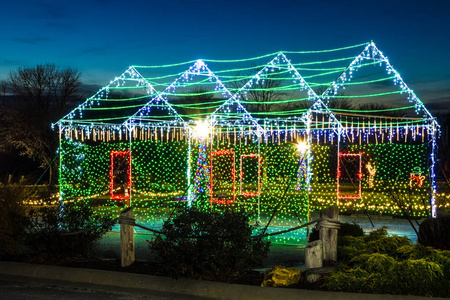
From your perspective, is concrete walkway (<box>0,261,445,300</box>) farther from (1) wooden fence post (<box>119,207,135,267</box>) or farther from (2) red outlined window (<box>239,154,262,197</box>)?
(2) red outlined window (<box>239,154,262,197</box>)

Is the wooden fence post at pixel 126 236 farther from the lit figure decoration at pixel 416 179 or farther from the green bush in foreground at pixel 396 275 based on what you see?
the lit figure decoration at pixel 416 179

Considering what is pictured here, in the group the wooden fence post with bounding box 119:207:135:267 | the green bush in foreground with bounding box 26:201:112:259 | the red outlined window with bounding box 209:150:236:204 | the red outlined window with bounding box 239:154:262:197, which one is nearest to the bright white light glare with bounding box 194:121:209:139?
the red outlined window with bounding box 209:150:236:204

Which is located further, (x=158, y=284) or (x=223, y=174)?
(x=223, y=174)

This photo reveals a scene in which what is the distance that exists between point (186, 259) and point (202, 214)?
659mm

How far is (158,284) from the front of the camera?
7848mm

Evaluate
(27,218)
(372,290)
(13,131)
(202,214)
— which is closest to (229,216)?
(202,214)

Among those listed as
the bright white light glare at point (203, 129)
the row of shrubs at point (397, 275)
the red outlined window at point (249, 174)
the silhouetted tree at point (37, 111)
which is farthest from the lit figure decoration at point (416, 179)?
the silhouetted tree at point (37, 111)

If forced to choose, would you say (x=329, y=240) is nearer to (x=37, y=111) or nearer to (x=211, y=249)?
(x=211, y=249)

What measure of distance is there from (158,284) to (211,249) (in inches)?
34.7

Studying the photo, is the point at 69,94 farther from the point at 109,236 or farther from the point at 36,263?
the point at 36,263

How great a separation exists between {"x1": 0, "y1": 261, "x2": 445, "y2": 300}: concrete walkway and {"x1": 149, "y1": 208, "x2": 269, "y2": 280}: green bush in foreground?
8.1 inches

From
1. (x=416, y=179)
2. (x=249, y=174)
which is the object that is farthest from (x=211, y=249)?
(x=249, y=174)

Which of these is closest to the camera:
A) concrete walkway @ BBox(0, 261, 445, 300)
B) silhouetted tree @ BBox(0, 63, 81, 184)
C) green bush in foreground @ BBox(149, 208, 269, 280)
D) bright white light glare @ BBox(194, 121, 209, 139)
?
concrete walkway @ BBox(0, 261, 445, 300)

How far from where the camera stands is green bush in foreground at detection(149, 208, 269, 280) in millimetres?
7699
